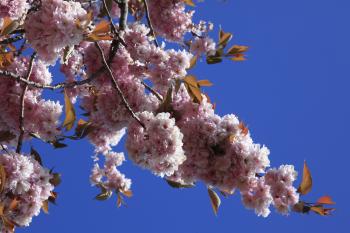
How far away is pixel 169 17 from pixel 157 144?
65.3 inches

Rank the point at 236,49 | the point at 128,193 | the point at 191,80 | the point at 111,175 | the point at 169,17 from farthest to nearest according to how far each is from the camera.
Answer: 1. the point at 111,175
2. the point at 128,193
3. the point at 169,17
4. the point at 236,49
5. the point at 191,80

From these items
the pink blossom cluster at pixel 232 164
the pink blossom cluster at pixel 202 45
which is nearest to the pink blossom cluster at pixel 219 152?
the pink blossom cluster at pixel 232 164

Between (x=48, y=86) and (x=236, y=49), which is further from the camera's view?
(x=236, y=49)

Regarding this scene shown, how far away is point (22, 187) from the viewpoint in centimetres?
248

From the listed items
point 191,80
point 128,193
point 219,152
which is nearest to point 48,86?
point 191,80

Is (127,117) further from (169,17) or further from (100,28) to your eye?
(169,17)

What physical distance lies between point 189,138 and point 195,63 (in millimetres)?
464

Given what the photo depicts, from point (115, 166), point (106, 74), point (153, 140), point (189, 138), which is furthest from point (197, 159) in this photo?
point (115, 166)

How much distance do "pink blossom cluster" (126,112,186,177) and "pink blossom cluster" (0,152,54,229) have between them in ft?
1.78

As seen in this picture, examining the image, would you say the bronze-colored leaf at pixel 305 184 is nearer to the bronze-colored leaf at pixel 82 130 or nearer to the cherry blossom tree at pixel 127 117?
the cherry blossom tree at pixel 127 117

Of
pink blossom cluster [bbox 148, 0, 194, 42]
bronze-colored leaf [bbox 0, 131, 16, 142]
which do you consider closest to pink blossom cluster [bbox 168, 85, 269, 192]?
bronze-colored leaf [bbox 0, 131, 16, 142]

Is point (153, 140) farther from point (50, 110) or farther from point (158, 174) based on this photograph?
point (50, 110)

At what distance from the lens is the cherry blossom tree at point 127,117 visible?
95.1 inches

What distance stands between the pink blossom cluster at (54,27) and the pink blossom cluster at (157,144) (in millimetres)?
569
